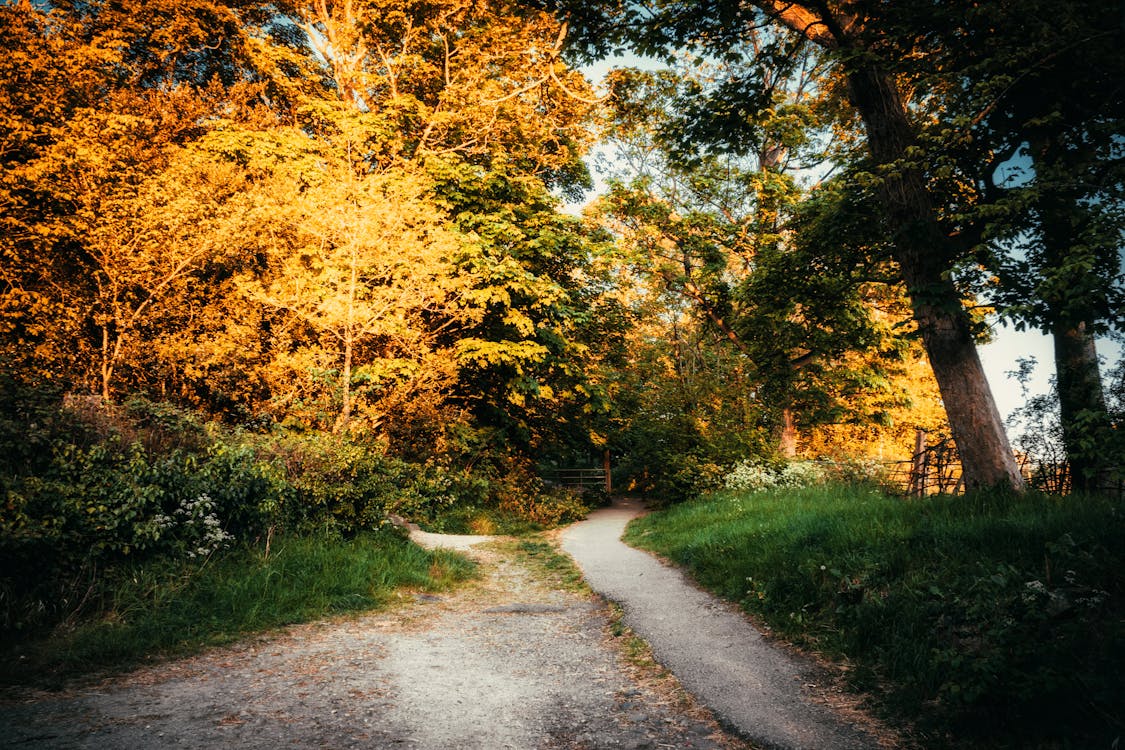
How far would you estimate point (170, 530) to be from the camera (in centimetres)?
616

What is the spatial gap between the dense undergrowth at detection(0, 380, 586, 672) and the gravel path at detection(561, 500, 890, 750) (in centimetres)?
336

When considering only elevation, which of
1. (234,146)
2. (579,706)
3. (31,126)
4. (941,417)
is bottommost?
(579,706)

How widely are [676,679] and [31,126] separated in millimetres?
15153

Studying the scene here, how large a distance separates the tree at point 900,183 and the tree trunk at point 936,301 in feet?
0.04

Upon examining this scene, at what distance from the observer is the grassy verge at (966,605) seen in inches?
119

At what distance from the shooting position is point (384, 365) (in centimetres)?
1116

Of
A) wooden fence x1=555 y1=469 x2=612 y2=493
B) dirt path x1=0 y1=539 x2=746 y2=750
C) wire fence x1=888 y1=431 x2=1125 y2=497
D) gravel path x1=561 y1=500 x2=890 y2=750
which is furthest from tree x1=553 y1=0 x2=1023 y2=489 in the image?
wooden fence x1=555 y1=469 x2=612 y2=493

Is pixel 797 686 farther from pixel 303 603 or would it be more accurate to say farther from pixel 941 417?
pixel 941 417

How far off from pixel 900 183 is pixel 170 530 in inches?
426

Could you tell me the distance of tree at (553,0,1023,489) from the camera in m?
6.88

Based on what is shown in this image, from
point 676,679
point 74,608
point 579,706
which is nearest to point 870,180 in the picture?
point 676,679

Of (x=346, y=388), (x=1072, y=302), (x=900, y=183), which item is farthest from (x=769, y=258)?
(x=346, y=388)

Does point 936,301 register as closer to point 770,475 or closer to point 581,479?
point 770,475

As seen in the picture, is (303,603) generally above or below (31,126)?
below
